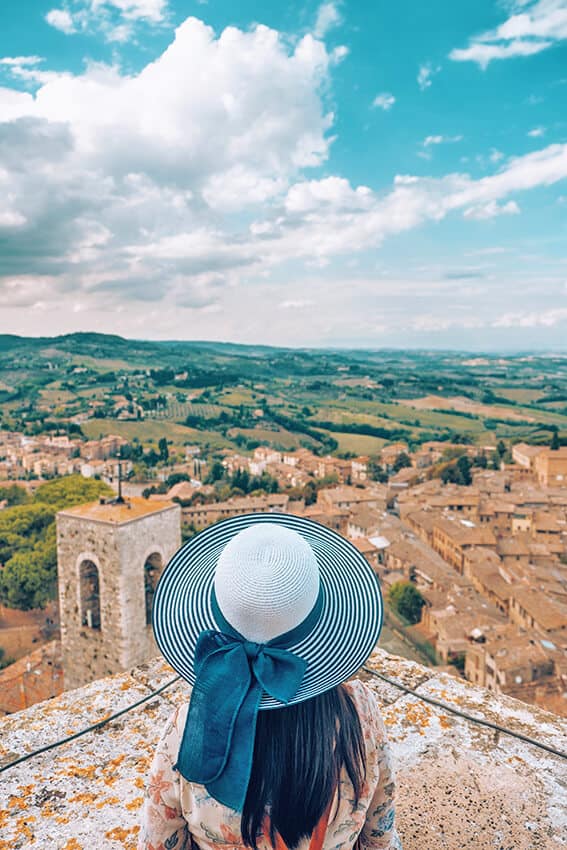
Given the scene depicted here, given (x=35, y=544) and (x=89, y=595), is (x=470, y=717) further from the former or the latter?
(x=35, y=544)

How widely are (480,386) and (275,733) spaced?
103185 millimetres

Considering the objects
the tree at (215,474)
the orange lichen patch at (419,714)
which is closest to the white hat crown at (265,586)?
the orange lichen patch at (419,714)

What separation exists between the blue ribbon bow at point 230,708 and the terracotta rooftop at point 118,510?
811cm

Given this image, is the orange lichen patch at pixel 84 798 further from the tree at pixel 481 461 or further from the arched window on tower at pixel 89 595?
the tree at pixel 481 461

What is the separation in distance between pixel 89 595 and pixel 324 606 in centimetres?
933

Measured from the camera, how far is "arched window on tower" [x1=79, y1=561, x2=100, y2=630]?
9336mm

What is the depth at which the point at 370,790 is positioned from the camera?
1130 millimetres

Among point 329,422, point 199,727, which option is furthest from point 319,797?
point 329,422

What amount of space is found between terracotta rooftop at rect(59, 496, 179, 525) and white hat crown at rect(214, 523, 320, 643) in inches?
320

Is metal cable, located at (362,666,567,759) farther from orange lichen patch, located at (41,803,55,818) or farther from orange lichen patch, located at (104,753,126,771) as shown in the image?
orange lichen patch, located at (41,803,55,818)

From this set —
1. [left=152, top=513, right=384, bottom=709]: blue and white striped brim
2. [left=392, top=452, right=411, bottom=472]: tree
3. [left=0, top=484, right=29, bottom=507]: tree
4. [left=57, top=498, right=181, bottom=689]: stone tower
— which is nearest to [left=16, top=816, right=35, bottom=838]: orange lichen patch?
[left=152, top=513, right=384, bottom=709]: blue and white striped brim

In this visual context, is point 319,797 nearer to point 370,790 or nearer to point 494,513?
point 370,790

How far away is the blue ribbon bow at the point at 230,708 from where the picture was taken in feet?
3.20

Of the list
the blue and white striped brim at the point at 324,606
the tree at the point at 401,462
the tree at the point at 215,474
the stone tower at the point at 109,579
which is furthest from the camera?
the tree at the point at 401,462
